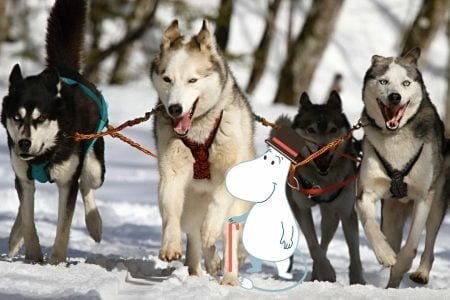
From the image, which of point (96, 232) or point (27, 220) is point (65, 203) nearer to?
point (27, 220)

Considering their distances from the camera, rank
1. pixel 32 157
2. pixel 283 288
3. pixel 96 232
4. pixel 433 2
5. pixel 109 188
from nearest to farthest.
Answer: pixel 283 288, pixel 32 157, pixel 96 232, pixel 109 188, pixel 433 2

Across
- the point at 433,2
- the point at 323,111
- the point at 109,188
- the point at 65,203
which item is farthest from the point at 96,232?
the point at 433,2

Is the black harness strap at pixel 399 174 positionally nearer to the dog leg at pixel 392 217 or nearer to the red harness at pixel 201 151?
the dog leg at pixel 392 217

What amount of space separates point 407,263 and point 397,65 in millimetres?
1146

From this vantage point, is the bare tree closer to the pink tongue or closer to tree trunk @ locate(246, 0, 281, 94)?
tree trunk @ locate(246, 0, 281, 94)

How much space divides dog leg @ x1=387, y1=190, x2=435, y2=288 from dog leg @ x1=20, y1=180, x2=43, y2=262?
2.08 metres

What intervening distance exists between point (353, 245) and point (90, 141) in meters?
1.87

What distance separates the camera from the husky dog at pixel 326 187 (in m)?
6.25

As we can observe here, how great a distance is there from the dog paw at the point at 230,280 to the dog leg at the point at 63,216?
1.29 m

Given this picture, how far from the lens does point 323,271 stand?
20.3 feet

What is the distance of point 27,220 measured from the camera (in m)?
5.60

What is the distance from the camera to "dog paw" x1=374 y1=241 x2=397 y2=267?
535cm

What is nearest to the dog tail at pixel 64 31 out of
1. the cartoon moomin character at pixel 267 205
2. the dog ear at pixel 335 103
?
the dog ear at pixel 335 103

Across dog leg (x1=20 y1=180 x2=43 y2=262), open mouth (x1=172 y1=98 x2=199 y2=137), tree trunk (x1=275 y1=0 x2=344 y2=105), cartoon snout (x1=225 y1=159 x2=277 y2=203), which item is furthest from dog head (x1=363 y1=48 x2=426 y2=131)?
tree trunk (x1=275 y1=0 x2=344 y2=105)
